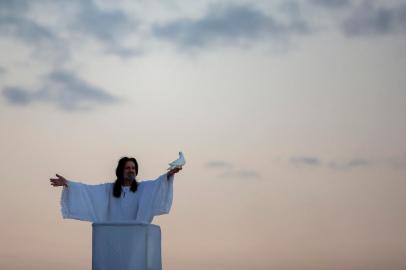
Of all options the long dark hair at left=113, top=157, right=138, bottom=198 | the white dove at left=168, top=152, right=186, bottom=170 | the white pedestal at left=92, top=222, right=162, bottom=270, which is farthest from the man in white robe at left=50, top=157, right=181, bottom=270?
the white pedestal at left=92, top=222, right=162, bottom=270

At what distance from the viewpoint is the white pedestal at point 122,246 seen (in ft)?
39.5

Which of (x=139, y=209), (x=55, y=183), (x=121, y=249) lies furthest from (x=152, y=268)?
(x=55, y=183)

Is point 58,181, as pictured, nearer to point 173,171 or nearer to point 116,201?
point 116,201

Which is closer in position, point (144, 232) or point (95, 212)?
point (144, 232)

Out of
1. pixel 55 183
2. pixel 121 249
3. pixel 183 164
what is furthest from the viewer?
pixel 55 183

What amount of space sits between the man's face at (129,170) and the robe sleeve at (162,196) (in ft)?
1.41

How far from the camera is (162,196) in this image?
1369 centimetres

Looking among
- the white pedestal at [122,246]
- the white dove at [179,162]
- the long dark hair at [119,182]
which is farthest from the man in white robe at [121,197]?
the white pedestal at [122,246]

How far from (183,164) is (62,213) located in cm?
241

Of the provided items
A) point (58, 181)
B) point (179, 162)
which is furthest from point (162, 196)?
point (58, 181)

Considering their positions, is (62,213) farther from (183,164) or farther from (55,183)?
(183,164)

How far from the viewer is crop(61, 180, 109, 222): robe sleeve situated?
13992 mm

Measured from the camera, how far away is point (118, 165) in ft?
44.9

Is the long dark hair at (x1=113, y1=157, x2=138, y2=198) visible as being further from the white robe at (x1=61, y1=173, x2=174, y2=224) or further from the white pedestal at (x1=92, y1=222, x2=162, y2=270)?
the white pedestal at (x1=92, y1=222, x2=162, y2=270)
